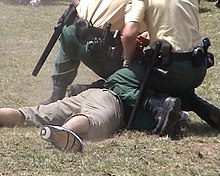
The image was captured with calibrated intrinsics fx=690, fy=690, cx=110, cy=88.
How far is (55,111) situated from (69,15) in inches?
46.1

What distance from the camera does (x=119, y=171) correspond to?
3.89 meters

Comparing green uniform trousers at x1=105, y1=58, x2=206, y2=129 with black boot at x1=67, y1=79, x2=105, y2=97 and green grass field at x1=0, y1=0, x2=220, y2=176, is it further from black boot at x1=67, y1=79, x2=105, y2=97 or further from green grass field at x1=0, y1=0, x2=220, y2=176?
black boot at x1=67, y1=79, x2=105, y2=97

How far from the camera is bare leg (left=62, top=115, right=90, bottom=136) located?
4.44 m

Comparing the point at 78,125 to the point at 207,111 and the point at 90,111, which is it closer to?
the point at 90,111

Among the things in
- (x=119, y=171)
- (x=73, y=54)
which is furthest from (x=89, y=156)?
(x=73, y=54)

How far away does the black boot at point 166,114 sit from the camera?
15.4ft

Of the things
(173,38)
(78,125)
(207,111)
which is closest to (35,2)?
(207,111)

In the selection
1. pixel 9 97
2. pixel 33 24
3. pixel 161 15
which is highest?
pixel 161 15

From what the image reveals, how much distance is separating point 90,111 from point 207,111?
0.95 m

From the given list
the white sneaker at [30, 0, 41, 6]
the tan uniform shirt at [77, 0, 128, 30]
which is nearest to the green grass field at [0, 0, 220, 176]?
the tan uniform shirt at [77, 0, 128, 30]

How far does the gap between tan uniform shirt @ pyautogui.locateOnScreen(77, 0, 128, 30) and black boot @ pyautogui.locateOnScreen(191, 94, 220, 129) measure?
88cm

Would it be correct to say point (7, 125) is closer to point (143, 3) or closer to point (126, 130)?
point (126, 130)

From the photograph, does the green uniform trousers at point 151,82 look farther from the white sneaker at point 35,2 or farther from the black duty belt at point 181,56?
the white sneaker at point 35,2

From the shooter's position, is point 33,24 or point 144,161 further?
point 33,24
